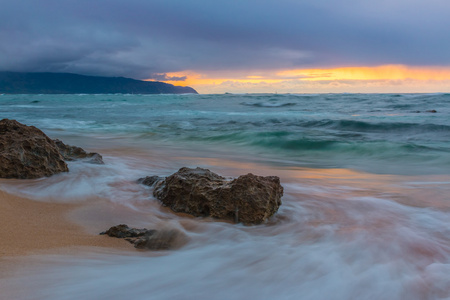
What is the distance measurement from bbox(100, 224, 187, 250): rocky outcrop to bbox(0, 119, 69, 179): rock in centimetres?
167

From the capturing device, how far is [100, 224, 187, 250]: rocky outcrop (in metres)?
2.35

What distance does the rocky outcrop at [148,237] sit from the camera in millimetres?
2350

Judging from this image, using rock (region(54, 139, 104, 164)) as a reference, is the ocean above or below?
below

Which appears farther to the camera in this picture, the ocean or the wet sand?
the wet sand

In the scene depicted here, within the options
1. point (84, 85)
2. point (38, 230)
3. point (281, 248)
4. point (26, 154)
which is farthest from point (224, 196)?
point (84, 85)

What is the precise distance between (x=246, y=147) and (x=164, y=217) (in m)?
6.10

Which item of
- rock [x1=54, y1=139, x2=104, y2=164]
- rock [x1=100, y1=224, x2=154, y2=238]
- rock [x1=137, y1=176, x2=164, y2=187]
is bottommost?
rock [x1=100, y1=224, x2=154, y2=238]

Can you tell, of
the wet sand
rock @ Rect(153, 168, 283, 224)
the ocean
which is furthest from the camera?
rock @ Rect(153, 168, 283, 224)

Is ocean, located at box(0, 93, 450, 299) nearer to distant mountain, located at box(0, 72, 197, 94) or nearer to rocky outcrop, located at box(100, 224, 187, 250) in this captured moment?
rocky outcrop, located at box(100, 224, 187, 250)

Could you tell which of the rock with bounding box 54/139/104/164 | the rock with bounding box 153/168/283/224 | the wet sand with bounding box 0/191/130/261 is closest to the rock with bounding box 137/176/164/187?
the rock with bounding box 153/168/283/224

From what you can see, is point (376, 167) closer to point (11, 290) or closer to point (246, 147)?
point (246, 147)

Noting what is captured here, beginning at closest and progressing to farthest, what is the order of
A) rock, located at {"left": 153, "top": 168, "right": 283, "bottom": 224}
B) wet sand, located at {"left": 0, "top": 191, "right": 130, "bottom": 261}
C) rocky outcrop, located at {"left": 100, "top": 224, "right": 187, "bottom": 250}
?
wet sand, located at {"left": 0, "top": 191, "right": 130, "bottom": 261}, rocky outcrop, located at {"left": 100, "top": 224, "right": 187, "bottom": 250}, rock, located at {"left": 153, "top": 168, "right": 283, "bottom": 224}

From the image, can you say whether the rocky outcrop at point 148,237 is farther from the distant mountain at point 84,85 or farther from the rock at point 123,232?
the distant mountain at point 84,85

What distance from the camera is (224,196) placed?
2.85 meters
